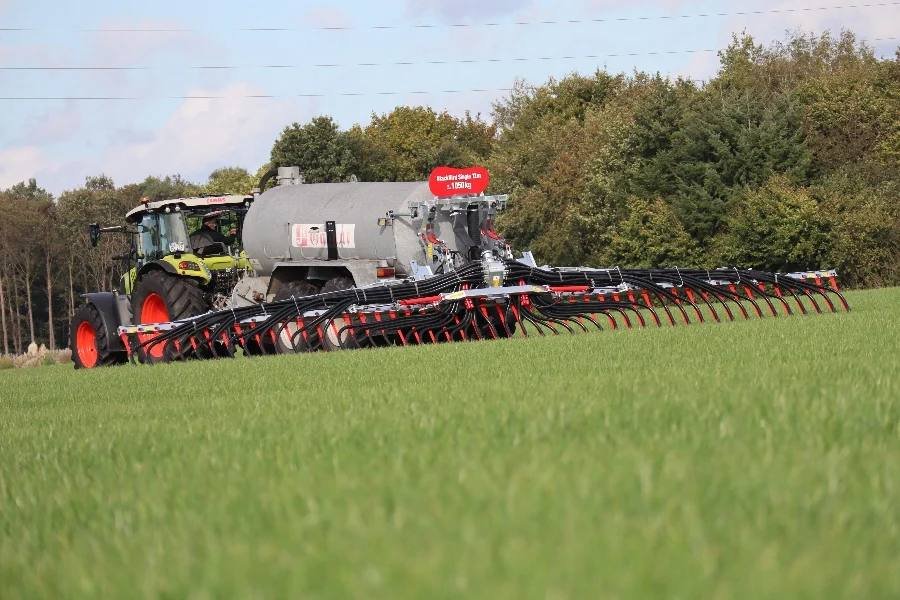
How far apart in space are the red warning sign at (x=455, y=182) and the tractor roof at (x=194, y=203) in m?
3.85

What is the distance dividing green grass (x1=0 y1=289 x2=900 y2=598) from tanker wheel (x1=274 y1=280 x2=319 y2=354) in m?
11.2

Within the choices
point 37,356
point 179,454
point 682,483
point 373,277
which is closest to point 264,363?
point 373,277

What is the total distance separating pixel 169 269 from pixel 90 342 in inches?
126

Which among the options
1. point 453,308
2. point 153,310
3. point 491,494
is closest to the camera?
point 491,494

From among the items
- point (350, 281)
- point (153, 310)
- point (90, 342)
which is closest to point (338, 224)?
point (350, 281)

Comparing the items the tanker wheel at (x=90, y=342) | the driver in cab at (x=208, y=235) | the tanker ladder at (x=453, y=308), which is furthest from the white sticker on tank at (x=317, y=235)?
the tanker wheel at (x=90, y=342)

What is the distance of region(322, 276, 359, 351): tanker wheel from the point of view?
785 inches

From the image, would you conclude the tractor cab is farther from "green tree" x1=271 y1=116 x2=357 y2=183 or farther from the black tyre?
"green tree" x1=271 y1=116 x2=357 y2=183

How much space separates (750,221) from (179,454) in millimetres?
38842

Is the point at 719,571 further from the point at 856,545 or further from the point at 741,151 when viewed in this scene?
the point at 741,151

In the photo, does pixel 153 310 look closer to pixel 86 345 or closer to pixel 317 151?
pixel 86 345

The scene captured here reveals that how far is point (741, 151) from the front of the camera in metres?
45.4

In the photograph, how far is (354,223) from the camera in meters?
21.8

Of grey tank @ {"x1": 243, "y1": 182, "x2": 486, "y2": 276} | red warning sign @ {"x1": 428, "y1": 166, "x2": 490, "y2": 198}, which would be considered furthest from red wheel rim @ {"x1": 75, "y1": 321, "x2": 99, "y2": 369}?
red warning sign @ {"x1": 428, "y1": 166, "x2": 490, "y2": 198}
